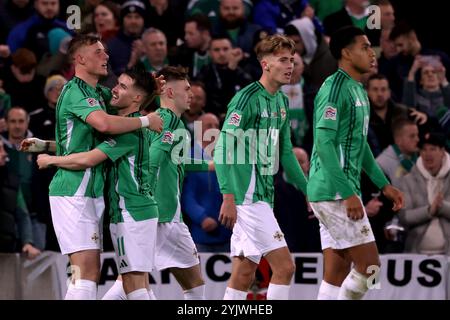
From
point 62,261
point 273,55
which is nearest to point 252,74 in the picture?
point 62,261

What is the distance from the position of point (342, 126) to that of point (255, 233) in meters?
0.95

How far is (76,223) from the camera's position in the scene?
756cm

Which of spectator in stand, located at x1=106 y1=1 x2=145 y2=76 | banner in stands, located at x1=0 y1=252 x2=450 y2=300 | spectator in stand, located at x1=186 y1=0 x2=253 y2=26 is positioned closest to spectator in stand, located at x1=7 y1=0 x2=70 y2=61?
spectator in stand, located at x1=106 y1=1 x2=145 y2=76

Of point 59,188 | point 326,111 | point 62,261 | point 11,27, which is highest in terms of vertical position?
point 11,27

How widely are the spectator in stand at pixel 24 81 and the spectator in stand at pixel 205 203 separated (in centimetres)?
192

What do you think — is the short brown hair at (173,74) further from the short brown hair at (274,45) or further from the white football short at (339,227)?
the white football short at (339,227)

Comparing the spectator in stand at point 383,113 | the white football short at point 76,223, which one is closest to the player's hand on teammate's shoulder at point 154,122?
the white football short at point 76,223

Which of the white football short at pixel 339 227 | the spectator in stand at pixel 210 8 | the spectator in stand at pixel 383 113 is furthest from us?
the spectator in stand at pixel 210 8

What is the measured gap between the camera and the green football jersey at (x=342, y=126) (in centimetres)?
798

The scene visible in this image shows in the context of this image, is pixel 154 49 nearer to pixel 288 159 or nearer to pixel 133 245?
pixel 288 159

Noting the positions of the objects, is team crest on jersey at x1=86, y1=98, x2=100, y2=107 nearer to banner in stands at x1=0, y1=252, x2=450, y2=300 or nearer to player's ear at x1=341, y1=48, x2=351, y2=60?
player's ear at x1=341, y1=48, x2=351, y2=60

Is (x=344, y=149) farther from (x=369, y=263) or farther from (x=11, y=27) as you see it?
(x=11, y=27)

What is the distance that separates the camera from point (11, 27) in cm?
1280
